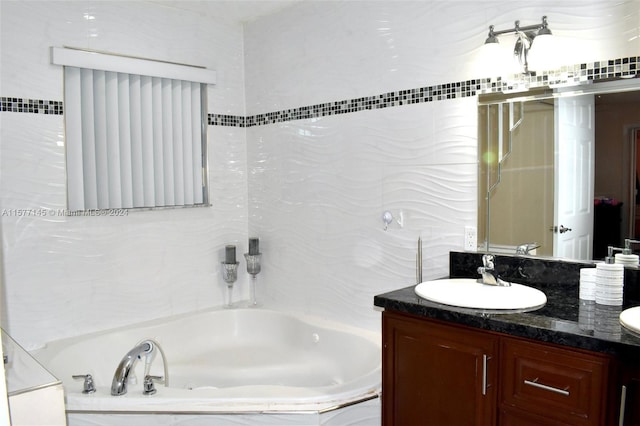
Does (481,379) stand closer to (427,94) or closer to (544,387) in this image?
(544,387)

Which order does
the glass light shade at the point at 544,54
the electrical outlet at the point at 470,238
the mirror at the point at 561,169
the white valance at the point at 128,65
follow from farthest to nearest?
the white valance at the point at 128,65
the electrical outlet at the point at 470,238
the glass light shade at the point at 544,54
the mirror at the point at 561,169

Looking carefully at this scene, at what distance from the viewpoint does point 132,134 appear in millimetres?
3195

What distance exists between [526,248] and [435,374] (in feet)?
2.46

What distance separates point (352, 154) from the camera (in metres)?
3.03

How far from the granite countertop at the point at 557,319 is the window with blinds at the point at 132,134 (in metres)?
1.81

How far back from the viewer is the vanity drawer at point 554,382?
5.21 feet

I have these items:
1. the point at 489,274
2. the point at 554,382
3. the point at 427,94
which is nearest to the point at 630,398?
the point at 554,382

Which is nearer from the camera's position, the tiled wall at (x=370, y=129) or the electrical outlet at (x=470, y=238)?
the tiled wall at (x=370, y=129)

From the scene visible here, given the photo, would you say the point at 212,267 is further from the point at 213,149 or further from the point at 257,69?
the point at 257,69

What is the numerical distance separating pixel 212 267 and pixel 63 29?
1.68 m

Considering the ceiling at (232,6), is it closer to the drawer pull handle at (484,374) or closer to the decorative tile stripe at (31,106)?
the decorative tile stripe at (31,106)

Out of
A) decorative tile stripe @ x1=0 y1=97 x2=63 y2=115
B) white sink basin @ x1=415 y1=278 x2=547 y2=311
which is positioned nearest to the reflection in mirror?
white sink basin @ x1=415 y1=278 x2=547 y2=311

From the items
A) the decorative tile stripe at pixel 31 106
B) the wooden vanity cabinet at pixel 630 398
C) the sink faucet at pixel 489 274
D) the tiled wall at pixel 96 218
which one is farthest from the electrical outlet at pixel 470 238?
the decorative tile stripe at pixel 31 106

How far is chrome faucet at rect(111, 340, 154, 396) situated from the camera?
2301 mm
